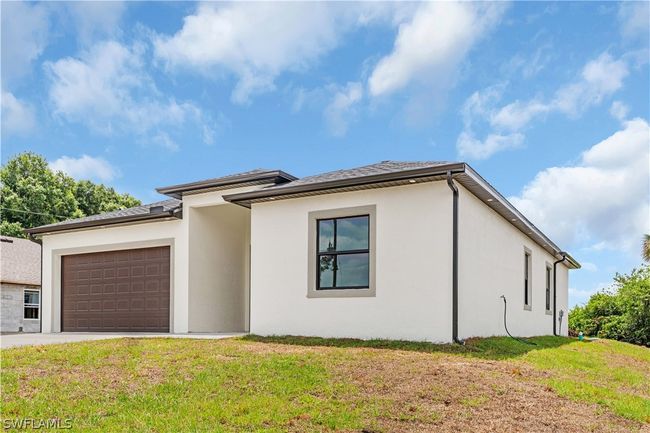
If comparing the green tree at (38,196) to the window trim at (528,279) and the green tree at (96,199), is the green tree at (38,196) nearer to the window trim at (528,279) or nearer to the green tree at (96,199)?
the green tree at (96,199)

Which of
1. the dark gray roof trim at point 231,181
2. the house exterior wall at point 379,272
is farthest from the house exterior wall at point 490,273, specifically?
the dark gray roof trim at point 231,181

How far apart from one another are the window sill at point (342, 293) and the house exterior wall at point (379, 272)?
8cm

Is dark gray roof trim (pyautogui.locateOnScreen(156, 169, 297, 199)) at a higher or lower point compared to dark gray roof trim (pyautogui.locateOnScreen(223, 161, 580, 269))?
higher

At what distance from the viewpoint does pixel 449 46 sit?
43.1 feet

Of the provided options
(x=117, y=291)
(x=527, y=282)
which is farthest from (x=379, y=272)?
(x=117, y=291)

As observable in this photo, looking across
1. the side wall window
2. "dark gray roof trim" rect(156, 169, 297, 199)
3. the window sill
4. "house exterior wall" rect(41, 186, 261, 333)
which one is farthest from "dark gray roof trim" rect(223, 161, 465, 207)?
the side wall window

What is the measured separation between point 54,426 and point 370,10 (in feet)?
36.1

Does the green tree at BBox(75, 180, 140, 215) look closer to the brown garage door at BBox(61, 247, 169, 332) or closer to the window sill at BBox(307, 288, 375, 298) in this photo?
the brown garage door at BBox(61, 247, 169, 332)

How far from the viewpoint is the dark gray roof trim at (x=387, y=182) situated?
10.5 meters

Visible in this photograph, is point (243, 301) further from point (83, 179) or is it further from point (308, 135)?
point (83, 179)

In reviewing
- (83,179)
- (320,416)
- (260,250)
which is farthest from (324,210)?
(83,179)

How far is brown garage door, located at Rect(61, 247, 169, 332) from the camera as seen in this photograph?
49.3 ft

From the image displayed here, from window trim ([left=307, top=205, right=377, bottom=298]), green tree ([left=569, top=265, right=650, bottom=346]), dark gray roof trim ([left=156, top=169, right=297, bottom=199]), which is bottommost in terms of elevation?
green tree ([left=569, top=265, right=650, bottom=346])

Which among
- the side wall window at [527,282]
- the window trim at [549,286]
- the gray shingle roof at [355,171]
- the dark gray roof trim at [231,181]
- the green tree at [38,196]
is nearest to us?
the gray shingle roof at [355,171]
